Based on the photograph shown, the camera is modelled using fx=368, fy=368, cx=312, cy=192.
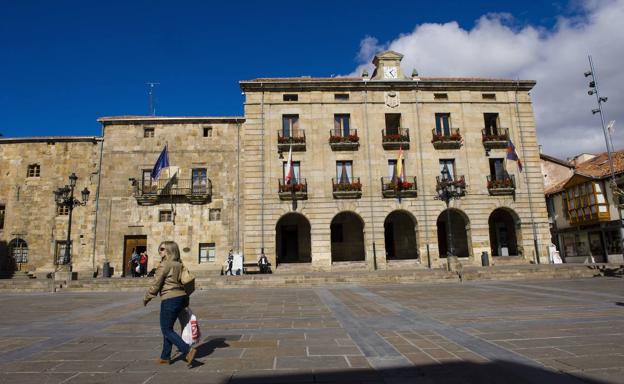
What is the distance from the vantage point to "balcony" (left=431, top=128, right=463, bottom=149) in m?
26.1

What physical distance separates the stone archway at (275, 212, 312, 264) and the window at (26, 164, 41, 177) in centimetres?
1740

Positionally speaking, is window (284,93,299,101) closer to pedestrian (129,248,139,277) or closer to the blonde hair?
pedestrian (129,248,139,277)

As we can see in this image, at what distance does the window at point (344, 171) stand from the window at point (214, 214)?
8.62 metres

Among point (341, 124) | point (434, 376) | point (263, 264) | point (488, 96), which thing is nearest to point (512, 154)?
point (488, 96)

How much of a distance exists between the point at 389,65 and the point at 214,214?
16864mm

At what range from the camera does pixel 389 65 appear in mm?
27578

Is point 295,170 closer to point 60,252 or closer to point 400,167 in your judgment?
point 400,167

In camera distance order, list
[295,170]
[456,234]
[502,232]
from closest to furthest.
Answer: [295,170]
[456,234]
[502,232]

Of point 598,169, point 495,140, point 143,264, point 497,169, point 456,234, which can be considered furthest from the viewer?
point 598,169

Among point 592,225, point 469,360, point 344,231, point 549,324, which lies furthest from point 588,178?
point 469,360

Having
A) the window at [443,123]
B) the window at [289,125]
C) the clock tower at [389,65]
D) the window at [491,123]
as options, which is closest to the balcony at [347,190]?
the window at [289,125]

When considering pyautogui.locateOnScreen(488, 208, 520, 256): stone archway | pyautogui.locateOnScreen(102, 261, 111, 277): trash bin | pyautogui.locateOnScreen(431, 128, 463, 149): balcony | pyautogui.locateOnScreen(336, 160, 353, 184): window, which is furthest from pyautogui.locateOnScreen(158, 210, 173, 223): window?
pyautogui.locateOnScreen(488, 208, 520, 256): stone archway

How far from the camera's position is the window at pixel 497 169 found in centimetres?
2661

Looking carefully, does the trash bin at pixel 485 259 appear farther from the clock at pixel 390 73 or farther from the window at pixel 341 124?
the clock at pixel 390 73
